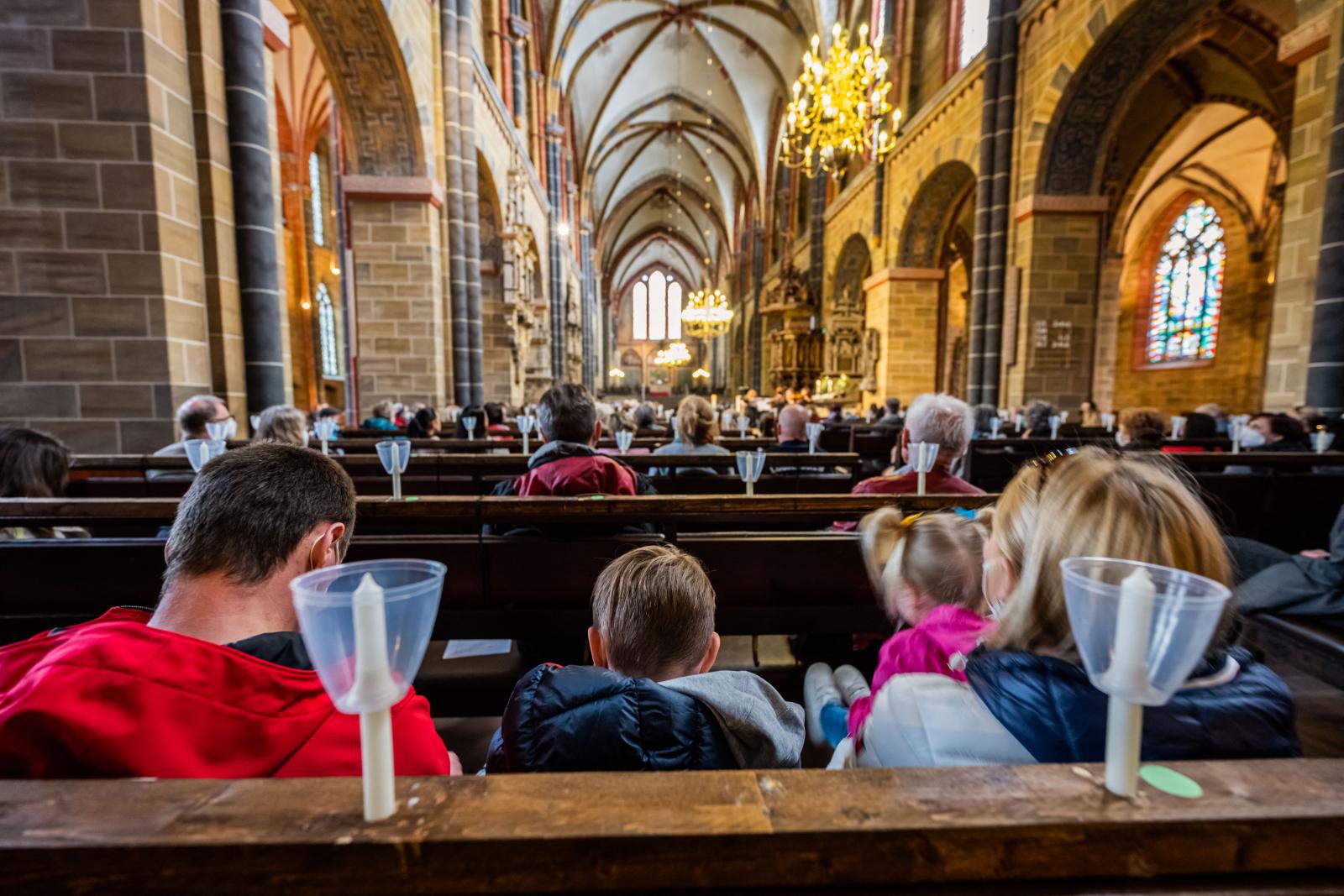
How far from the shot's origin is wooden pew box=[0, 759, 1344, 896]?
54 cm

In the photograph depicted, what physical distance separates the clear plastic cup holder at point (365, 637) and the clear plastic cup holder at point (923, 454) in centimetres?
232

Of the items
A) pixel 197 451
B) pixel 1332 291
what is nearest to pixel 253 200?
pixel 197 451

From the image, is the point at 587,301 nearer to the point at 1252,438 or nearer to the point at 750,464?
the point at 1252,438

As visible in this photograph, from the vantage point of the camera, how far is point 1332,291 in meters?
4.83

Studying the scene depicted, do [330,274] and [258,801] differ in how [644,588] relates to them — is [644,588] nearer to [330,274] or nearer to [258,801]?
[258,801]

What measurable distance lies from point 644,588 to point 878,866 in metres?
0.66

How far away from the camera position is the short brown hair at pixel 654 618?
1174 mm

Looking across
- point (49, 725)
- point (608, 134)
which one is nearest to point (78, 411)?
point (49, 725)

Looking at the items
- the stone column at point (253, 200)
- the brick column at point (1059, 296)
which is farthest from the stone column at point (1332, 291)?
the stone column at point (253, 200)

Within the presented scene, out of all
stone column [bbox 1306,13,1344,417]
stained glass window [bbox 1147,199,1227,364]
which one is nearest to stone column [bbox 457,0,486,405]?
stone column [bbox 1306,13,1344,417]

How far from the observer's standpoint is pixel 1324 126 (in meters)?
5.14

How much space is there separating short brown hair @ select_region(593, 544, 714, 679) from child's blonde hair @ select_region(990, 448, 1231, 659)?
20.6 inches

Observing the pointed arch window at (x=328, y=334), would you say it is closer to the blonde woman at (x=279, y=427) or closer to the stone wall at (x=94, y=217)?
the stone wall at (x=94, y=217)

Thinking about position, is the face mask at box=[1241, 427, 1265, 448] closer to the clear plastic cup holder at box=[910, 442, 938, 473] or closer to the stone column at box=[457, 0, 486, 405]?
the clear plastic cup holder at box=[910, 442, 938, 473]
